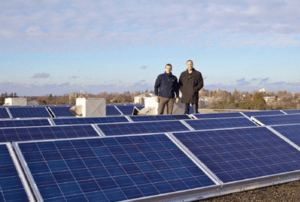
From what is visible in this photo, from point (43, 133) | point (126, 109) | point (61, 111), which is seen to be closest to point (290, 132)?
point (43, 133)

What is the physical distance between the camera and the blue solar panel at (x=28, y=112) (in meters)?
23.4

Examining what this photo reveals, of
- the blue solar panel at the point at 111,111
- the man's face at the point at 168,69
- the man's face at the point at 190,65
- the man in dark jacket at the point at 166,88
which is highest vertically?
the man's face at the point at 190,65

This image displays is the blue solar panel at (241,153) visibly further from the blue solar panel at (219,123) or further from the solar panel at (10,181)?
the solar panel at (10,181)

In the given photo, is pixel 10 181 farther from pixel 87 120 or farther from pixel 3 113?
pixel 3 113

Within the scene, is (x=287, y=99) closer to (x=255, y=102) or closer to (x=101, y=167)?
(x=255, y=102)

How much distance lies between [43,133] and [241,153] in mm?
4685

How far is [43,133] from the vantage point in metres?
7.62

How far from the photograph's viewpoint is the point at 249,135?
9523mm

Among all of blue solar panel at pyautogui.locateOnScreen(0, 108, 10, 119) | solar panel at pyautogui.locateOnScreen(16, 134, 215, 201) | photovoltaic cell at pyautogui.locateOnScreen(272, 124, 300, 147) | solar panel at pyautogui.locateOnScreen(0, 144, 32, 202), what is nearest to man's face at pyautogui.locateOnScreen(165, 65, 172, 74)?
photovoltaic cell at pyautogui.locateOnScreen(272, 124, 300, 147)

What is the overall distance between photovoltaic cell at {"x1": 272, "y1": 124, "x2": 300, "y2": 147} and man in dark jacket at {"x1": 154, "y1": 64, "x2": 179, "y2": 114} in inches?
176

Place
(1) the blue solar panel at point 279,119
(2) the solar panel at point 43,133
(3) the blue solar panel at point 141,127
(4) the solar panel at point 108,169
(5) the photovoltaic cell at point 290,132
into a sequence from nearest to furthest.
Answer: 1. (4) the solar panel at point 108,169
2. (2) the solar panel at point 43,133
3. (3) the blue solar panel at point 141,127
4. (5) the photovoltaic cell at point 290,132
5. (1) the blue solar panel at point 279,119

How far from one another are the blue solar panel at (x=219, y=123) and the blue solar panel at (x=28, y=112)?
15.8m

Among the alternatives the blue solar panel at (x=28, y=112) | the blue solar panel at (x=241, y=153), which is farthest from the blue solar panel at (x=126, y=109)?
the blue solar panel at (x=241, y=153)

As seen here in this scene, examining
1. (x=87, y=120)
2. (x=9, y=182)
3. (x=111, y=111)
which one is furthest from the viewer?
(x=111, y=111)
